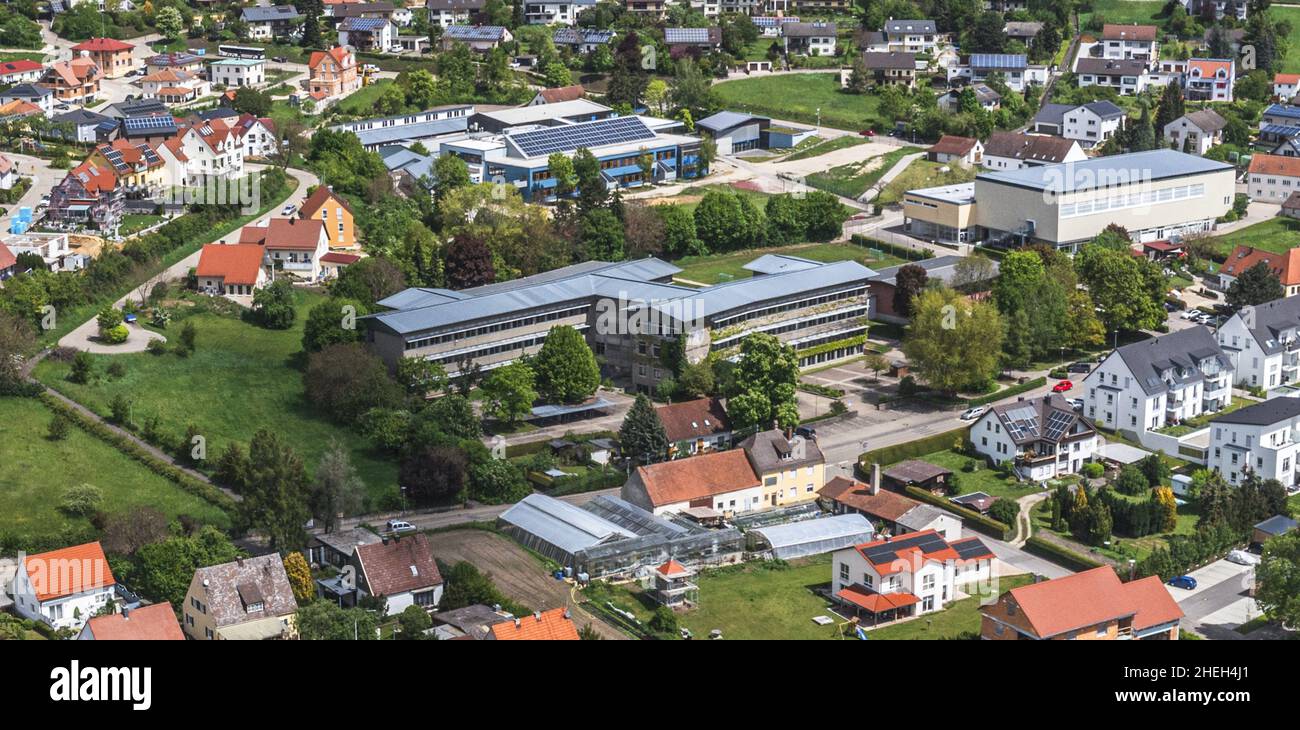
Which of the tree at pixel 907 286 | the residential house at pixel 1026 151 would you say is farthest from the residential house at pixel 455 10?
the tree at pixel 907 286

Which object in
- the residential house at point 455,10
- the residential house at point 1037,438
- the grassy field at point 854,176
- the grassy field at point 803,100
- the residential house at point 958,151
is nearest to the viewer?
the residential house at point 1037,438

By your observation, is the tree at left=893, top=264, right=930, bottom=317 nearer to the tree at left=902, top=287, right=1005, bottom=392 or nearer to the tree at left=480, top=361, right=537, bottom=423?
the tree at left=902, top=287, right=1005, bottom=392

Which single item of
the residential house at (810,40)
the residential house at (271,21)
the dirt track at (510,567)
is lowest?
the dirt track at (510,567)

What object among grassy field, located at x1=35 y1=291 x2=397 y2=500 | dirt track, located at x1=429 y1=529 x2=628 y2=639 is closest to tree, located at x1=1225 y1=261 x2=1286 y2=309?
dirt track, located at x1=429 y1=529 x2=628 y2=639

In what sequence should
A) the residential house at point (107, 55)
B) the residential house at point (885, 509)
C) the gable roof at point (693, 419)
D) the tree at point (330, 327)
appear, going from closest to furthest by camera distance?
the residential house at point (885, 509) → the gable roof at point (693, 419) → the tree at point (330, 327) → the residential house at point (107, 55)

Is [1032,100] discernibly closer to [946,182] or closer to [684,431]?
[946,182]

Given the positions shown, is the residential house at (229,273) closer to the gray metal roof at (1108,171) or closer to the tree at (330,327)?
the tree at (330,327)
